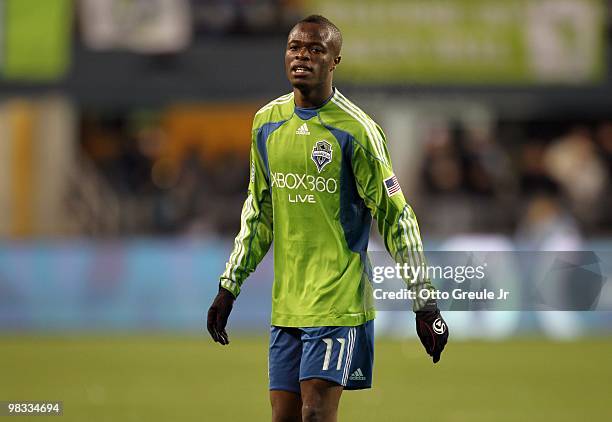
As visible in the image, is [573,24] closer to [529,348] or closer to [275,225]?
[529,348]

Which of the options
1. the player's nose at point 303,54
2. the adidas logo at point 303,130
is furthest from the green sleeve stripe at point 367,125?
the player's nose at point 303,54

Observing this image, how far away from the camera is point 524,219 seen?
62.4 ft

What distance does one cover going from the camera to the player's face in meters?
5.83

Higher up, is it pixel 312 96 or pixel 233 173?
pixel 233 173

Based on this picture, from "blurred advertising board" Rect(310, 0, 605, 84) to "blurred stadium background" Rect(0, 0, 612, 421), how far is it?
30 millimetres

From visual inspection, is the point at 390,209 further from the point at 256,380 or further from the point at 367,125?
the point at 256,380

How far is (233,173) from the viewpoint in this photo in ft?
64.7

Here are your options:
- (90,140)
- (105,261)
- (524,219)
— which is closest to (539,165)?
(524,219)

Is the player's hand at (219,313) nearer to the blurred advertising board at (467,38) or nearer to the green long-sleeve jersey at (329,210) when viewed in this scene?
the green long-sleeve jersey at (329,210)

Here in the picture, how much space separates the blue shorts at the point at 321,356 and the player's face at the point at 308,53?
3.72ft

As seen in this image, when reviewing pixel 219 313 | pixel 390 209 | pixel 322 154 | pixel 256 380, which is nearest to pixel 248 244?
pixel 219 313

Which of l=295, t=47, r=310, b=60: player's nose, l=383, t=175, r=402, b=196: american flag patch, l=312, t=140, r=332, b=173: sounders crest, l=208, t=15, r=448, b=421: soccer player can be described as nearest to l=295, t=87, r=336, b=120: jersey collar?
l=208, t=15, r=448, b=421: soccer player

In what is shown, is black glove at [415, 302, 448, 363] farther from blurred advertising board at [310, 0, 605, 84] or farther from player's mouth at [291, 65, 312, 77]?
blurred advertising board at [310, 0, 605, 84]

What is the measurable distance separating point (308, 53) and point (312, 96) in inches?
9.2
